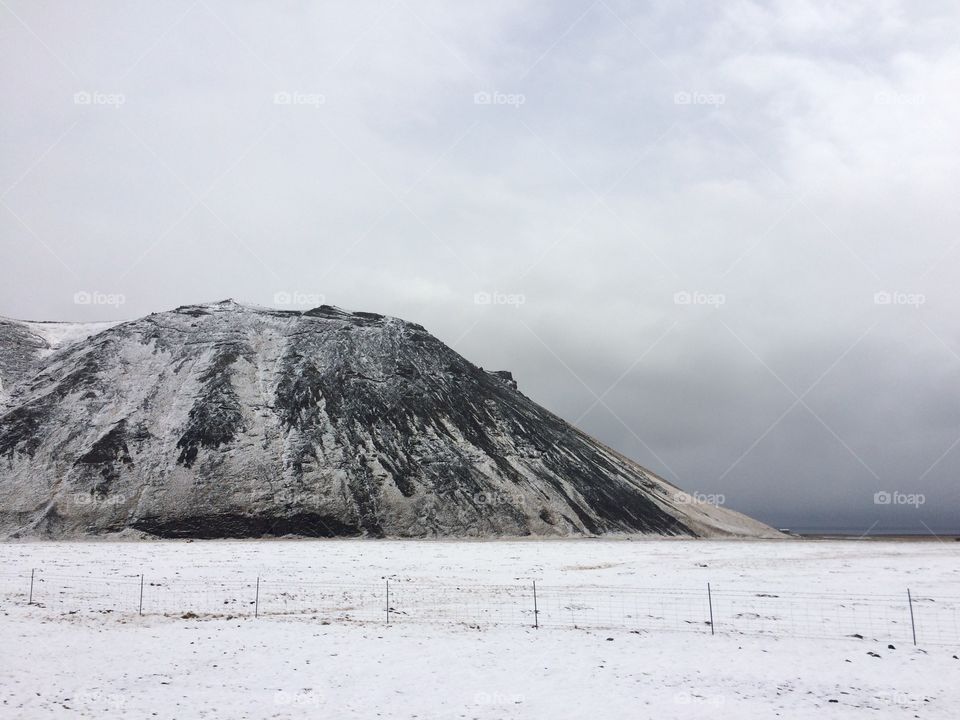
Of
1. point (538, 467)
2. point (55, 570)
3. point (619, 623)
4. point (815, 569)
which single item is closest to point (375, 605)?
point (619, 623)

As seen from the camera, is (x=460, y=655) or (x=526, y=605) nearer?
(x=460, y=655)

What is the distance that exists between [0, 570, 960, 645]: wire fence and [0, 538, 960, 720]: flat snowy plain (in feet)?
0.51

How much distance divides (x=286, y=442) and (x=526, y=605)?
58.0 metres

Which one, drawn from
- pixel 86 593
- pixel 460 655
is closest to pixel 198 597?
pixel 86 593

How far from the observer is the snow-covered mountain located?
70812mm

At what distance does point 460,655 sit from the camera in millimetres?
19438

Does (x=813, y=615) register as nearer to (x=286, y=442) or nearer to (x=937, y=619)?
(x=937, y=619)

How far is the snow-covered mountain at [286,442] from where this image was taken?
7081 centimetres

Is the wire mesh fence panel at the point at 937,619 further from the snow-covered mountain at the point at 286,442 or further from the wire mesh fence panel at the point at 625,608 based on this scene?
the snow-covered mountain at the point at 286,442

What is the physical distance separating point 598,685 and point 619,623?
7349mm

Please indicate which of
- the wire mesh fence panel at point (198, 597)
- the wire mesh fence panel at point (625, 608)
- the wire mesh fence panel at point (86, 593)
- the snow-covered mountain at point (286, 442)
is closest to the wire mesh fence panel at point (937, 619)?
the wire mesh fence panel at point (625, 608)

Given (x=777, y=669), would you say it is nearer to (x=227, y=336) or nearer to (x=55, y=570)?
(x=55, y=570)

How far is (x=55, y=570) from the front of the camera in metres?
38.5

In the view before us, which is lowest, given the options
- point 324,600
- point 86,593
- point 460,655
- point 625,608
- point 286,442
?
point 625,608
